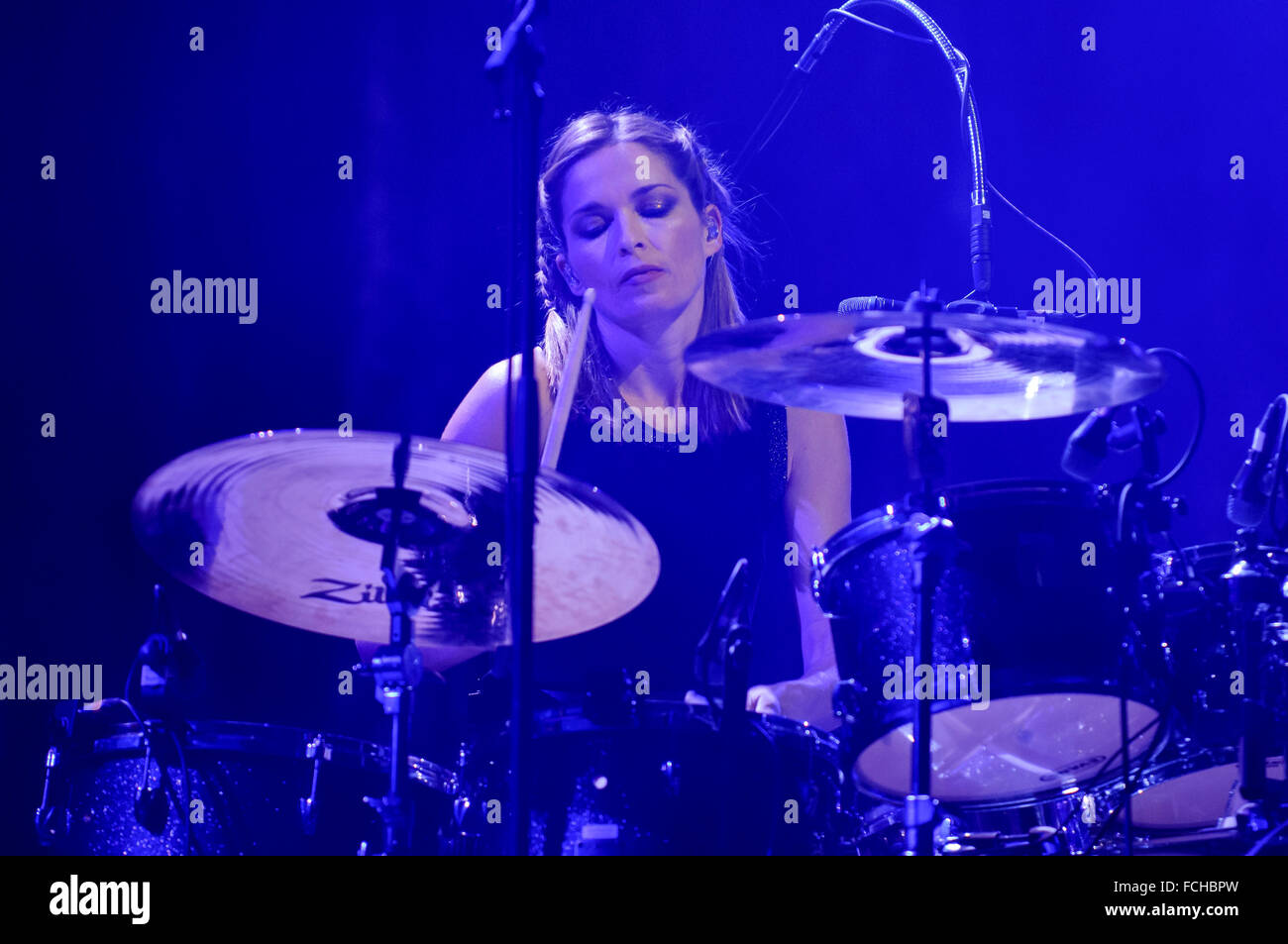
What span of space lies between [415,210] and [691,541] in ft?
2.90

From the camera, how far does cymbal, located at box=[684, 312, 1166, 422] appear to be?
238cm

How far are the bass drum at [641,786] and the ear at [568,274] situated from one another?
0.94 m

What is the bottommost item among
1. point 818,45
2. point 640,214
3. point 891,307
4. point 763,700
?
point 763,700

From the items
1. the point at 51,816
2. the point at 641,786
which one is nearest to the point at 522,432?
the point at 641,786

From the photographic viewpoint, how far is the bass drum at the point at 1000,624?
2.44m

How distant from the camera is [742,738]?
2443mm

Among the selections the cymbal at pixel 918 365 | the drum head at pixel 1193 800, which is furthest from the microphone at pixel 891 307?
the drum head at pixel 1193 800

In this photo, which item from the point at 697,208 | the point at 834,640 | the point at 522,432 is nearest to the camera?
the point at 522,432

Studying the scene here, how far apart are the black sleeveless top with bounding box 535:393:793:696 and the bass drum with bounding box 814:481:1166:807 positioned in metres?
0.25

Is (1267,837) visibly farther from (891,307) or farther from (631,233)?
(631,233)

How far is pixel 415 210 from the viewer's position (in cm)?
288

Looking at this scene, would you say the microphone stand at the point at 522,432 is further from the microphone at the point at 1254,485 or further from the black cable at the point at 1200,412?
the microphone at the point at 1254,485
